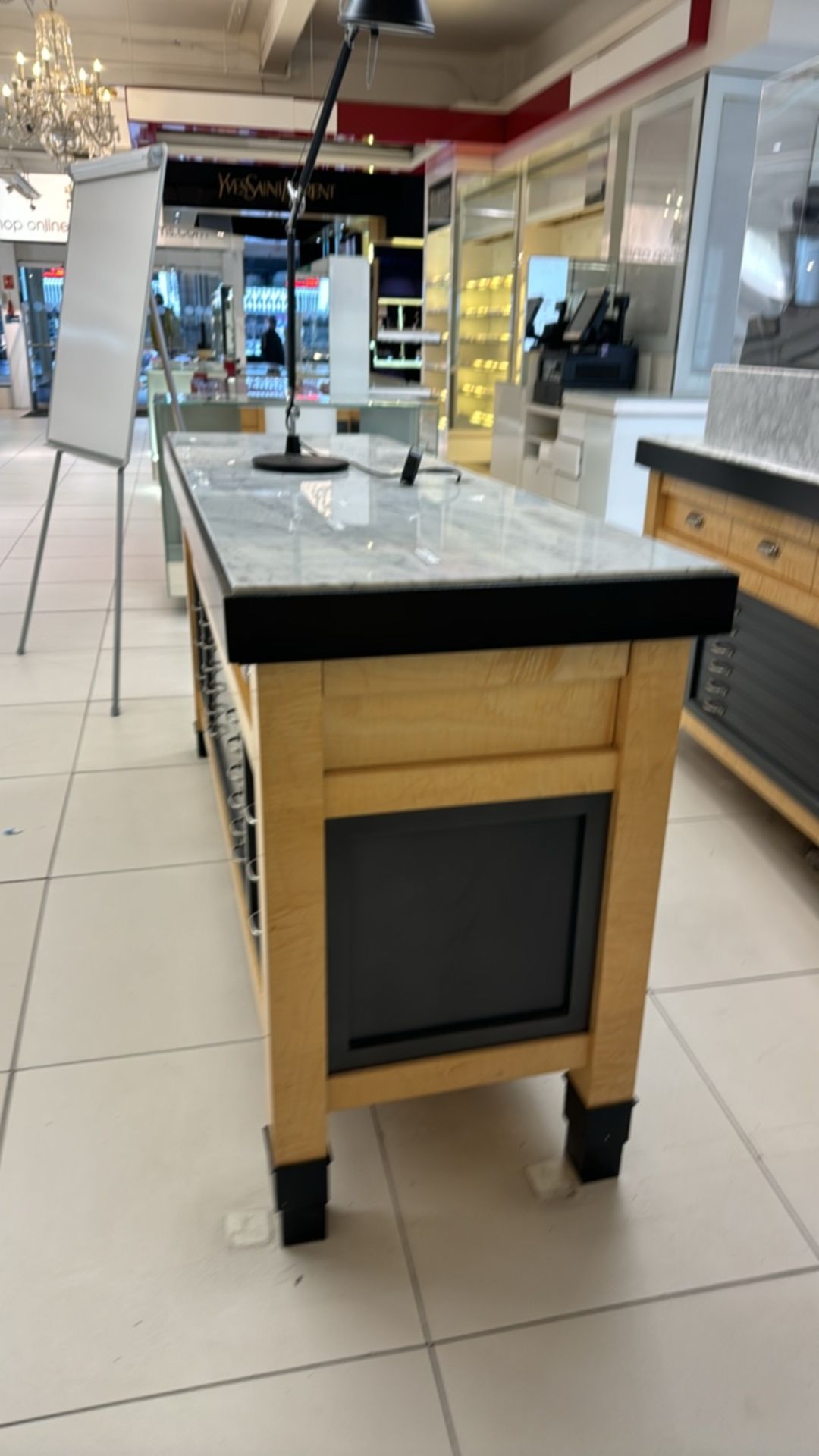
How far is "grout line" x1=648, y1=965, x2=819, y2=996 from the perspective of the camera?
82.2 inches

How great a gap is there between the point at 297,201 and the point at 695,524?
1452 mm

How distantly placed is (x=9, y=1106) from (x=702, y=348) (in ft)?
17.0

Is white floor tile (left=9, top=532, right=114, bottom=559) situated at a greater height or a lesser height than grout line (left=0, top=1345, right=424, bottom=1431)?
greater

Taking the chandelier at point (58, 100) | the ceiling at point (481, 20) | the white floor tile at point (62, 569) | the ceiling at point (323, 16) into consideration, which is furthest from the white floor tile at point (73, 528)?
the ceiling at point (323, 16)

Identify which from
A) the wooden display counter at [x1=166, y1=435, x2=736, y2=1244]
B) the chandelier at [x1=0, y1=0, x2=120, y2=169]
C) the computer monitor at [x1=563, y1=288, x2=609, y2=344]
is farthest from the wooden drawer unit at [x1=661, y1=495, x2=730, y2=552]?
the chandelier at [x1=0, y1=0, x2=120, y2=169]

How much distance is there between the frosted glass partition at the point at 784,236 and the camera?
312 cm

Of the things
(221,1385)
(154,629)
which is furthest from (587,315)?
(221,1385)

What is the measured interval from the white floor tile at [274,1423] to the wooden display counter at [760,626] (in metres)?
1.66

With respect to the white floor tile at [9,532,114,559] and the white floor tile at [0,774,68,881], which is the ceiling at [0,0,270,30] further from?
the white floor tile at [0,774,68,881]

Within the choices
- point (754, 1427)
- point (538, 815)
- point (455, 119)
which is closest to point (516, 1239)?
point (754, 1427)

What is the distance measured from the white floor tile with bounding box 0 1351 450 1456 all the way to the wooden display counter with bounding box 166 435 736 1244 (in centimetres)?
25

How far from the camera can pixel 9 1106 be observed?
5.65 feet

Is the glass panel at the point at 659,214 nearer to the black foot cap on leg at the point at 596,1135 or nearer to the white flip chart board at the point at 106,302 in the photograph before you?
the white flip chart board at the point at 106,302

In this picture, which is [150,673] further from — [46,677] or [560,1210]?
[560,1210]
